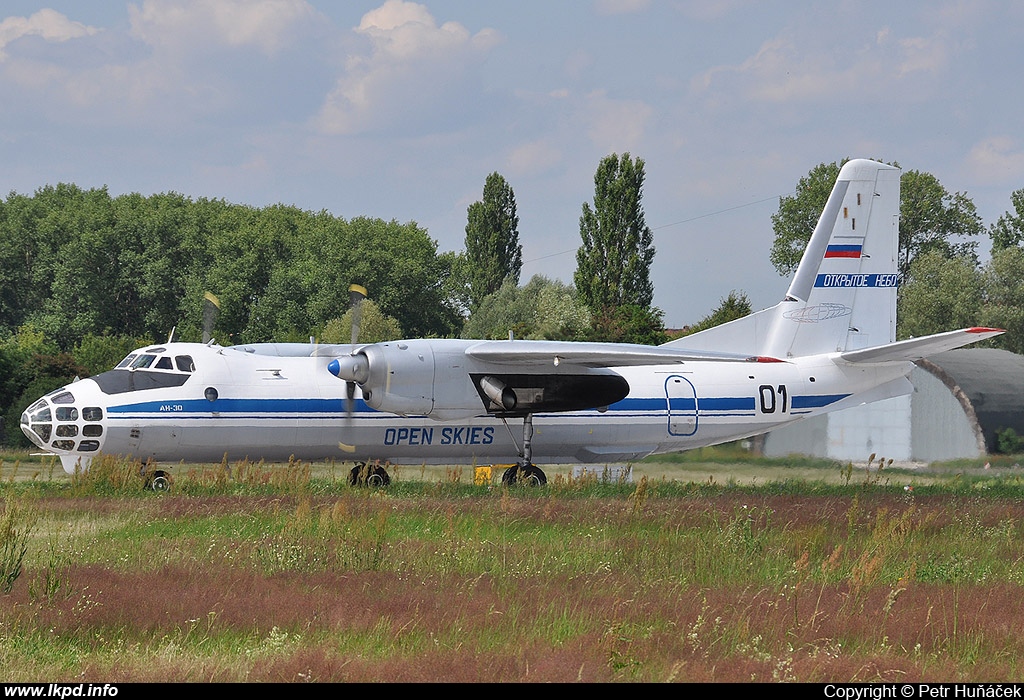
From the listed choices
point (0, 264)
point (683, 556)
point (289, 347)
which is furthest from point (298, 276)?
point (683, 556)

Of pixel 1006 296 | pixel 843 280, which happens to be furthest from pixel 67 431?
pixel 1006 296

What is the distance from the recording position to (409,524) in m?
15.2

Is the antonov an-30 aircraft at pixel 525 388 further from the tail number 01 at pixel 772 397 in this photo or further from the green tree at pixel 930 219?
the green tree at pixel 930 219

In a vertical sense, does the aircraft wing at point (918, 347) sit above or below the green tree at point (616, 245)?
below

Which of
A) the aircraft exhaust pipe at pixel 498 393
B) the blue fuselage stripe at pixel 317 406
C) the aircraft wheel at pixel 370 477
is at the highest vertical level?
the aircraft exhaust pipe at pixel 498 393

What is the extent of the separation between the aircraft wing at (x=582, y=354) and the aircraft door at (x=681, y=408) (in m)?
2.54

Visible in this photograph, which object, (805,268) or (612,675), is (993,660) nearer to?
(612,675)

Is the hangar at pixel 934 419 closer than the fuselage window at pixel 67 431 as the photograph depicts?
No

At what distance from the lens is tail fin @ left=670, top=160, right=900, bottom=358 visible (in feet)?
81.1

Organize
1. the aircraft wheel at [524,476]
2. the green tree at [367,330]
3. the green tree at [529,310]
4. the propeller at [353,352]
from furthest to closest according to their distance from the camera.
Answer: the green tree at [529,310] → the green tree at [367,330] → the aircraft wheel at [524,476] → the propeller at [353,352]

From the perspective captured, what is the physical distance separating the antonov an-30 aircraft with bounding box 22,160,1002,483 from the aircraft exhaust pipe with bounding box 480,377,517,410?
3cm

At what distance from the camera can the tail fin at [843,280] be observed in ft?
81.1

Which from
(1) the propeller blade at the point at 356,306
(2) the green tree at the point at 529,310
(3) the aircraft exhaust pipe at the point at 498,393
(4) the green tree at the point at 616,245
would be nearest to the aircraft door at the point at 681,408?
(3) the aircraft exhaust pipe at the point at 498,393

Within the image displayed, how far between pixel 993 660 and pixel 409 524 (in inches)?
330
